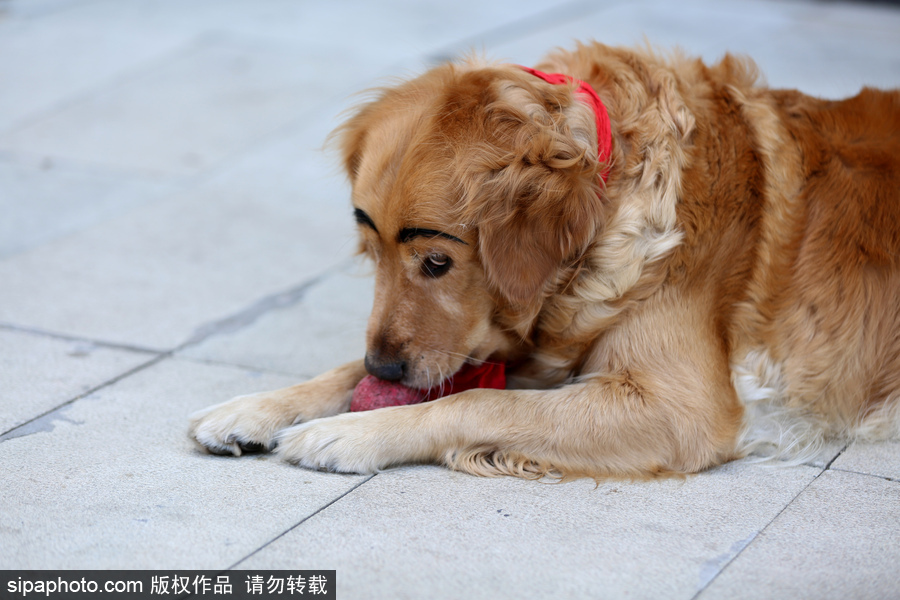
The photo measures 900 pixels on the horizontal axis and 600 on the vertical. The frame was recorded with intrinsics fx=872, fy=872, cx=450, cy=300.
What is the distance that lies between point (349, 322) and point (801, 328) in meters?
2.25

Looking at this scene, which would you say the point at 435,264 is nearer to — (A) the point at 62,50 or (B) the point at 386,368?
(B) the point at 386,368

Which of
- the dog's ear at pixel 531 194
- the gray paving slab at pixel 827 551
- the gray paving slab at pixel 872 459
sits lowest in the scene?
the gray paving slab at pixel 872 459

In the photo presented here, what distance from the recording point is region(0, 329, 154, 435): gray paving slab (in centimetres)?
365

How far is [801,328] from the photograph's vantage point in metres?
3.39

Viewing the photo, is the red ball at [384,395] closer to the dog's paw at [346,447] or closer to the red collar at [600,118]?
the dog's paw at [346,447]

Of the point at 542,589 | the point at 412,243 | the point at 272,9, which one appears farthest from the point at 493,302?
the point at 272,9

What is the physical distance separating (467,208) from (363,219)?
44 centimetres

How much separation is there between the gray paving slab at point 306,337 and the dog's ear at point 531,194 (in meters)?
1.02

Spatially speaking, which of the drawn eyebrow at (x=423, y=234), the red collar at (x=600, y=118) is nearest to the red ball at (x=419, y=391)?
the drawn eyebrow at (x=423, y=234)

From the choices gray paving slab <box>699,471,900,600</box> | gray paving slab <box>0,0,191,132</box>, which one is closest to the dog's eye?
gray paving slab <box>699,471,900,600</box>

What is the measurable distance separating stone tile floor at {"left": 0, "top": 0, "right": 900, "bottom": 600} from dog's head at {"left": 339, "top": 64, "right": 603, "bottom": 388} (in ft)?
1.60

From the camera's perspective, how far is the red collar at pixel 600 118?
3170 mm

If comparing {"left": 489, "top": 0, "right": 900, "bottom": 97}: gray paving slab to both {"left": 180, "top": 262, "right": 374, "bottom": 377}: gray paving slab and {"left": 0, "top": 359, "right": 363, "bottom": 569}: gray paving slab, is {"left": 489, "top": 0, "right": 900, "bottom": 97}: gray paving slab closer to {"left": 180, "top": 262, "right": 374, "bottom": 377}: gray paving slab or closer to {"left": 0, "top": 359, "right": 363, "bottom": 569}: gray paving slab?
{"left": 180, "top": 262, "right": 374, "bottom": 377}: gray paving slab

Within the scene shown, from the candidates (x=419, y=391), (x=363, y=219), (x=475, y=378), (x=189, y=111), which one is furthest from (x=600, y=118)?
(x=189, y=111)
